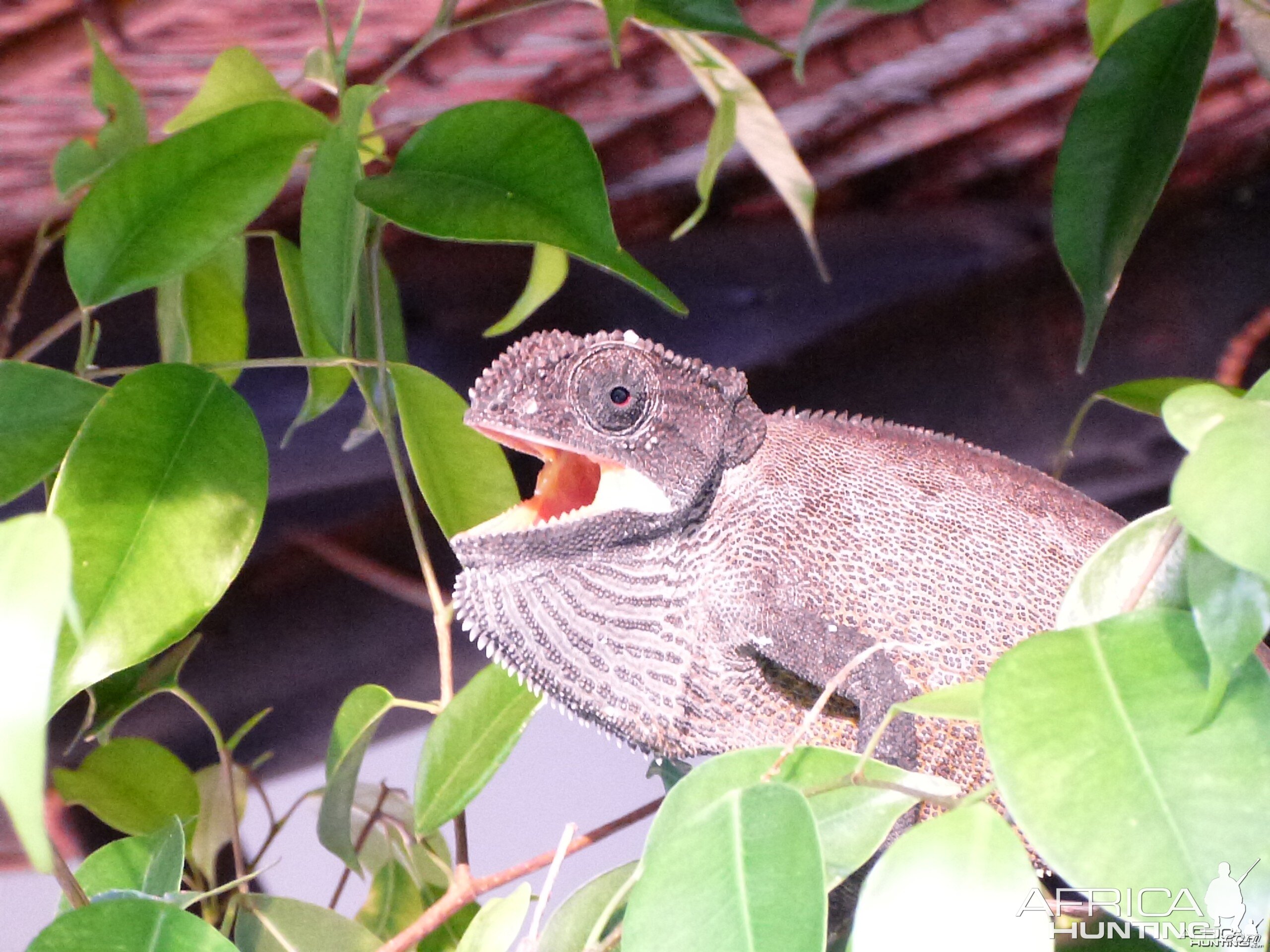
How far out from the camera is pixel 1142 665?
0.30 meters

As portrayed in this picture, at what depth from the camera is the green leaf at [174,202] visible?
54 centimetres

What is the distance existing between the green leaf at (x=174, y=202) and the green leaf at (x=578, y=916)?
0.45m

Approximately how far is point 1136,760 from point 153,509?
16.6 inches

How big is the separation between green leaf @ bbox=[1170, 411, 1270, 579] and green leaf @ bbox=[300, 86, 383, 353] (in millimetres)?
424

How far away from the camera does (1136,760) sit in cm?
28

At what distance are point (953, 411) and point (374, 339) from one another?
92 centimetres

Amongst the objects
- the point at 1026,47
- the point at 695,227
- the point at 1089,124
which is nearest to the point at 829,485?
the point at 1089,124

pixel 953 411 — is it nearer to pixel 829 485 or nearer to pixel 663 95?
pixel 663 95

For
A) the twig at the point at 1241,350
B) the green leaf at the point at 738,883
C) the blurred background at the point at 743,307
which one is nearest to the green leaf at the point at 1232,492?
the green leaf at the point at 738,883

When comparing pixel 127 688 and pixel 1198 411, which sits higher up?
pixel 1198 411

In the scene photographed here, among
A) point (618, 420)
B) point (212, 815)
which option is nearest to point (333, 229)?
point (618, 420)

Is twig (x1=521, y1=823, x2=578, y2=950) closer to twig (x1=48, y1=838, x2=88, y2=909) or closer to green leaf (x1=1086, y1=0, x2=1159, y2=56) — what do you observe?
twig (x1=48, y1=838, x2=88, y2=909)

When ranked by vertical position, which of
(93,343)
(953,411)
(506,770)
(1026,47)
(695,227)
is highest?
(93,343)

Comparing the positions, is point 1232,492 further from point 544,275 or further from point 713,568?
point 544,275
